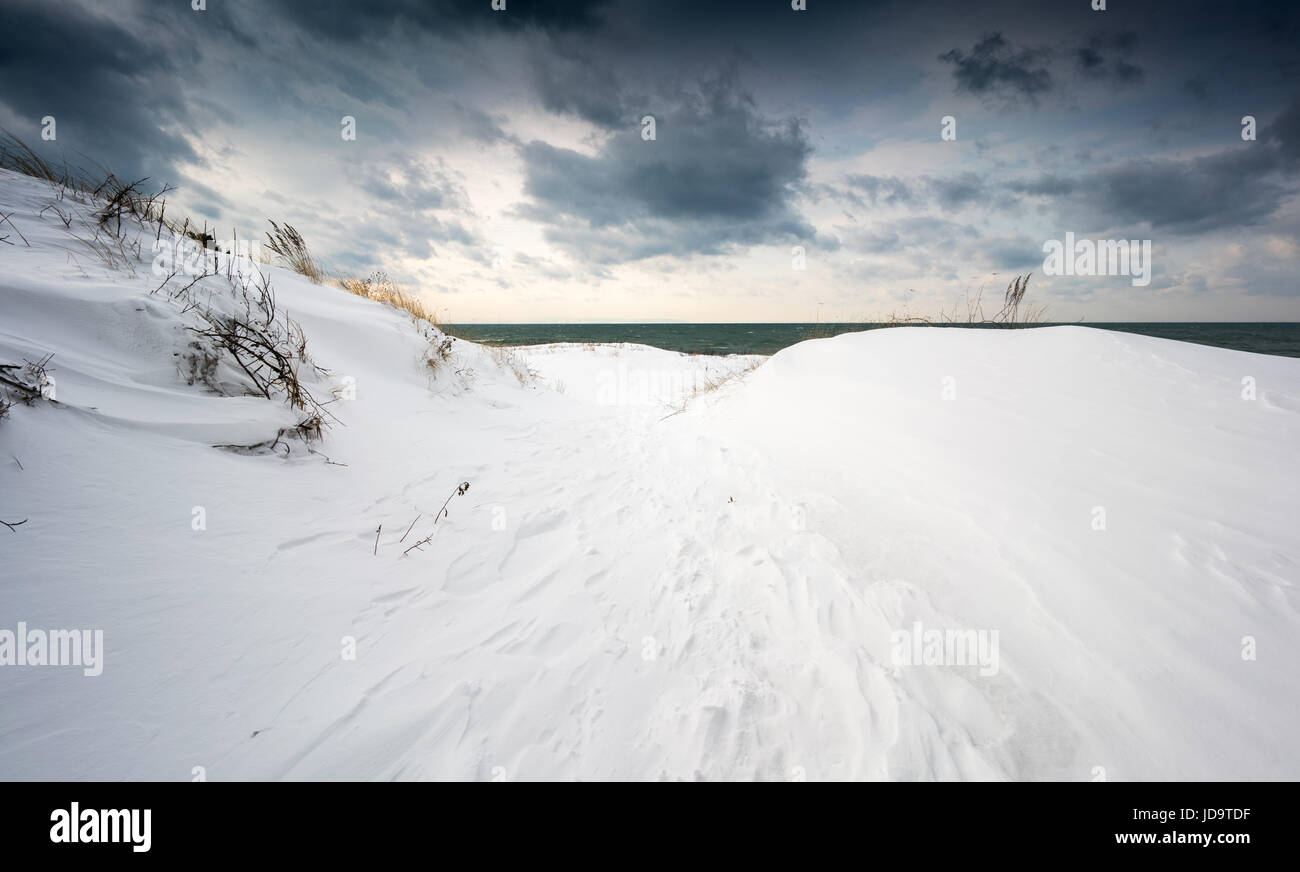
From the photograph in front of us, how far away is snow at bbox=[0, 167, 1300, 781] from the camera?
56.3 inches

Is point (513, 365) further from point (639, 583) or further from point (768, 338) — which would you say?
point (768, 338)

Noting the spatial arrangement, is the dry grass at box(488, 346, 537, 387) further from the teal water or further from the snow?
the snow

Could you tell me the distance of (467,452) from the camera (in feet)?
13.3

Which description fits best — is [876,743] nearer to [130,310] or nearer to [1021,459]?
[1021,459]

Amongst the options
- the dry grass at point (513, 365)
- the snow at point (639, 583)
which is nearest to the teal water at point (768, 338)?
the dry grass at point (513, 365)

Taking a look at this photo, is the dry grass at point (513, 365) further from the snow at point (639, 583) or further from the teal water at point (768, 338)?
the snow at point (639, 583)

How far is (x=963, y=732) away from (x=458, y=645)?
2.02 metres

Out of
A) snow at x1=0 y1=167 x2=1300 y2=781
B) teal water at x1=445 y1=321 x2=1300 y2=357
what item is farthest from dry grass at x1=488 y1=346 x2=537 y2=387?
snow at x1=0 y1=167 x2=1300 y2=781

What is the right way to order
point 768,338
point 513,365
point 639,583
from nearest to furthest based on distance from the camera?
1. point 639,583
2. point 513,365
3. point 768,338

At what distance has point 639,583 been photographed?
2.43m

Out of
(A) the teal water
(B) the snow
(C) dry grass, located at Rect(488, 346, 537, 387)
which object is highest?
(A) the teal water

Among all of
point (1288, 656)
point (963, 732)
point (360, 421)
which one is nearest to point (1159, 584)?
point (1288, 656)

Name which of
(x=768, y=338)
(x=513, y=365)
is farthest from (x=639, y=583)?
(x=768, y=338)

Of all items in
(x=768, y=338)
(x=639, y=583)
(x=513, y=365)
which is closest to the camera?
(x=639, y=583)
